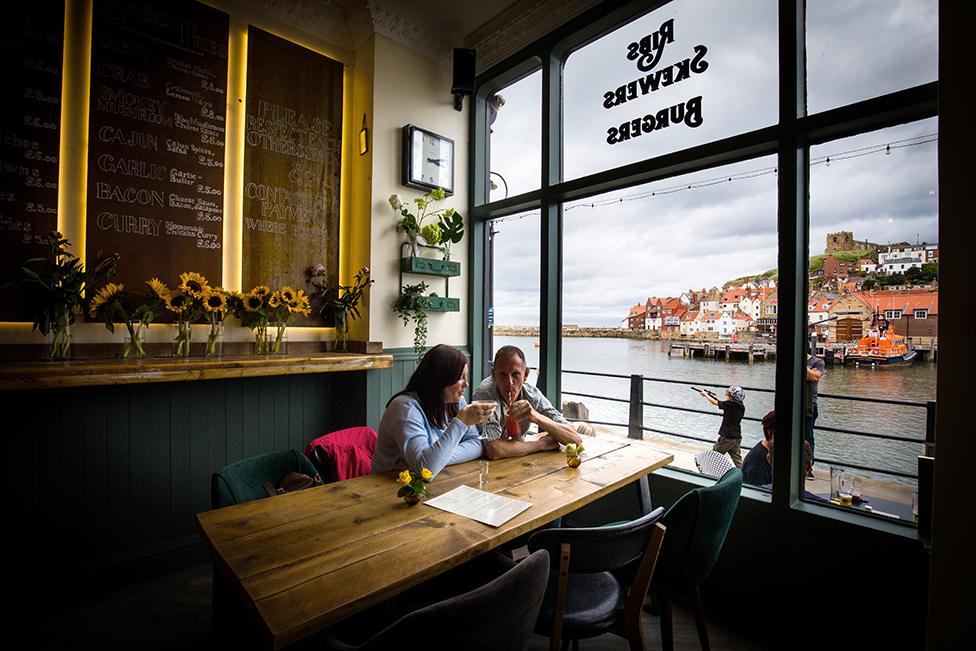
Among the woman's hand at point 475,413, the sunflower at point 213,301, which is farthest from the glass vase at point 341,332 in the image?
the woman's hand at point 475,413

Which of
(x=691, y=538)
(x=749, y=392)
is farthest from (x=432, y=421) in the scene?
(x=749, y=392)

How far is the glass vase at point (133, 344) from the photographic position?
2592mm

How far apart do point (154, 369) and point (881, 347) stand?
334 cm

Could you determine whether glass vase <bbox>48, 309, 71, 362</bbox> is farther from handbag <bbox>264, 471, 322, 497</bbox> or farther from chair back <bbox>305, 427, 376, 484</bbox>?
handbag <bbox>264, 471, 322, 497</bbox>

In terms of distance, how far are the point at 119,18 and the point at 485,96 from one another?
95.5 inches

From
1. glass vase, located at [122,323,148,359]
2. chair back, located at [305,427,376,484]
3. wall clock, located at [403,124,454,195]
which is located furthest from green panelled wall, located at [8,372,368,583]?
wall clock, located at [403,124,454,195]

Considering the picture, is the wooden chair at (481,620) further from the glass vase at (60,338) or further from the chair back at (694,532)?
the glass vase at (60,338)

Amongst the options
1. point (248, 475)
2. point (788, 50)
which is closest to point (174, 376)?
point (248, 475)

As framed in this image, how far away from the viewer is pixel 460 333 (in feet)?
13.1

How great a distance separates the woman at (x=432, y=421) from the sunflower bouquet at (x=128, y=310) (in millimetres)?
1579

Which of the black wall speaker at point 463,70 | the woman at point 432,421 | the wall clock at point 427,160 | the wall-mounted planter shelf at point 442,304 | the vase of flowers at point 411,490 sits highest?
the black wall speaker at point 463,70

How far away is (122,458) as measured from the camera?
8.48 feet

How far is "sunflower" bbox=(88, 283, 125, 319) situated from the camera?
248cm

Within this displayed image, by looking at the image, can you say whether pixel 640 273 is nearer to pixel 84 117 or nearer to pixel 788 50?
pixel 788 50
